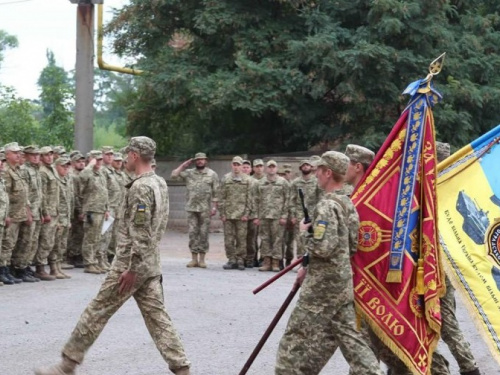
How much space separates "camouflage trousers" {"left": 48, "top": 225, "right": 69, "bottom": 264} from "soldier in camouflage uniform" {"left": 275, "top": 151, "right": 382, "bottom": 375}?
367 inches

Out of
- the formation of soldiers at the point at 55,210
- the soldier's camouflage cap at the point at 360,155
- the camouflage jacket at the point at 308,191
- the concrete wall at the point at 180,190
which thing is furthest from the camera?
the concrete wall at the point at 180,190

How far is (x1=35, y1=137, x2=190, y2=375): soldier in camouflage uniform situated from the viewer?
8.09 m

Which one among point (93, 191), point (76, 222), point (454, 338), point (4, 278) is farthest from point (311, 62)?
point (454, 338)

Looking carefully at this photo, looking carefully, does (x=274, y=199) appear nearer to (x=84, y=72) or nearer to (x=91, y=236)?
(x=91, y=236)

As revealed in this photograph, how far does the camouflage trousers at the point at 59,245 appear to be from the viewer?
52.5 feet

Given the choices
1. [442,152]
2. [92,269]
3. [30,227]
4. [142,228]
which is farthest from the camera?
[92,269]

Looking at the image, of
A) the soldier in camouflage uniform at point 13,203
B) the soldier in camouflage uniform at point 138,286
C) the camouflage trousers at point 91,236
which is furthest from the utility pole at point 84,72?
the soldier in camouflage uniform at point 138,286

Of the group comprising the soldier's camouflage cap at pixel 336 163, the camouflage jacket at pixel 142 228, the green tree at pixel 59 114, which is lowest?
the camouflage jacket at pixel 142 228

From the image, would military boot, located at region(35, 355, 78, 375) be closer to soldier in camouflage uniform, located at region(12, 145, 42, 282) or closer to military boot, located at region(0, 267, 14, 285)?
military boot, located at region(0, 267, 14, 285)

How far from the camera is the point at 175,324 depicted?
453 inches

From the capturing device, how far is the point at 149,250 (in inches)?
320

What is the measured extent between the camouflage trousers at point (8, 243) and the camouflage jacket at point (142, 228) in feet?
23.1

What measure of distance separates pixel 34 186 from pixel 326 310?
9048 mm

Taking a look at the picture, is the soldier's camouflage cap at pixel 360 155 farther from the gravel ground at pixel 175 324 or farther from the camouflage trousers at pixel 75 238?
the camouflage trousers at pixel 75 238
